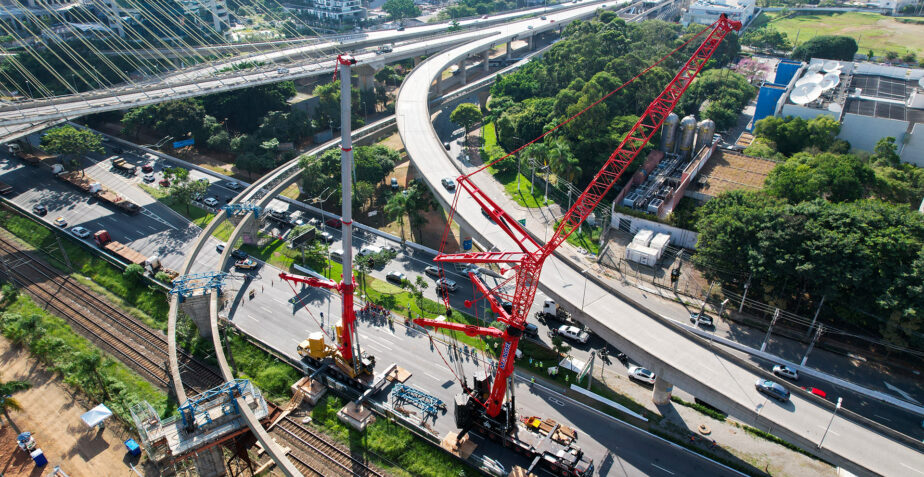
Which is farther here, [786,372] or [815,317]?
[815,317]

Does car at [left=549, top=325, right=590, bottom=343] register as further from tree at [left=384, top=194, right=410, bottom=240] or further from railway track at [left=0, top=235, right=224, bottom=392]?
railway track at [left=0, top=235, right=224, bottom=392]

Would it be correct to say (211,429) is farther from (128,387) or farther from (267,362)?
(128,387)

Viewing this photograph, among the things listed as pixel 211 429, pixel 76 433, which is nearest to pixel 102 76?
pixel 76 433

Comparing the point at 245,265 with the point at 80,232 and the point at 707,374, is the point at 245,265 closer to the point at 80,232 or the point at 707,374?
the point at 80,232

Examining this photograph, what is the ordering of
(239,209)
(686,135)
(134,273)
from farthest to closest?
1. (686,135)
2. (239,209)
3. (134,273)

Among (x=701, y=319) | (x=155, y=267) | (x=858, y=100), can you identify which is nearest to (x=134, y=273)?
(x=155, y=267)

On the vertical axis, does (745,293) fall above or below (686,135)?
below

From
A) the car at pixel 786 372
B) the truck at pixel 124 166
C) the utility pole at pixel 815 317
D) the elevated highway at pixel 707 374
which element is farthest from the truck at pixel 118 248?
the utility pole at pixel 815 317
